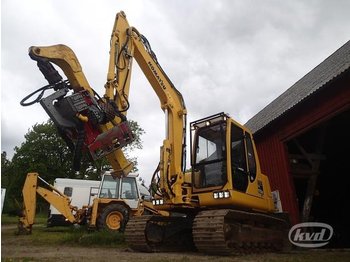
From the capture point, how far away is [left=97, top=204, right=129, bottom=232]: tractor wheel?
12.2 m

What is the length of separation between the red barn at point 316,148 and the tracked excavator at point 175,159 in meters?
2.60

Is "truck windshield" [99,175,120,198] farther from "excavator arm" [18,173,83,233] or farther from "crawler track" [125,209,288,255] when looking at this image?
"crawler track" [125,209,288,255]

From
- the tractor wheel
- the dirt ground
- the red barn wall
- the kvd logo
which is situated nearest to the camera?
the dirt ground

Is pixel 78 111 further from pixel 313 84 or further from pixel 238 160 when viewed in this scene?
pixel 313 84

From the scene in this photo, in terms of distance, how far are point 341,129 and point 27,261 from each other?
39.4ft

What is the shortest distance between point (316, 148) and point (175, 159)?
6253 mm

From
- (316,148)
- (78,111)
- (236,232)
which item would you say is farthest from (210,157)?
(316,148)

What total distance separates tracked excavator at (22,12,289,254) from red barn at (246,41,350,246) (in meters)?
2.60

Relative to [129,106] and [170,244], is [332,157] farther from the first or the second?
[129,106]

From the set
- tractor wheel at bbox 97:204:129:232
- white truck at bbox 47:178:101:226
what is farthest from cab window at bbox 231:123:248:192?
white truck at bbox 47:178:101:226

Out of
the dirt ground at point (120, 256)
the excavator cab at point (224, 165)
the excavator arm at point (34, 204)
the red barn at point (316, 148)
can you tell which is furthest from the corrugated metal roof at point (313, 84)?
the excavator arm at point (34, 204)

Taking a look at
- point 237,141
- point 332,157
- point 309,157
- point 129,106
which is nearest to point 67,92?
point 129,106

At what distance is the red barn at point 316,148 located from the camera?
33.7ft

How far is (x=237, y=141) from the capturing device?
28.2ft
